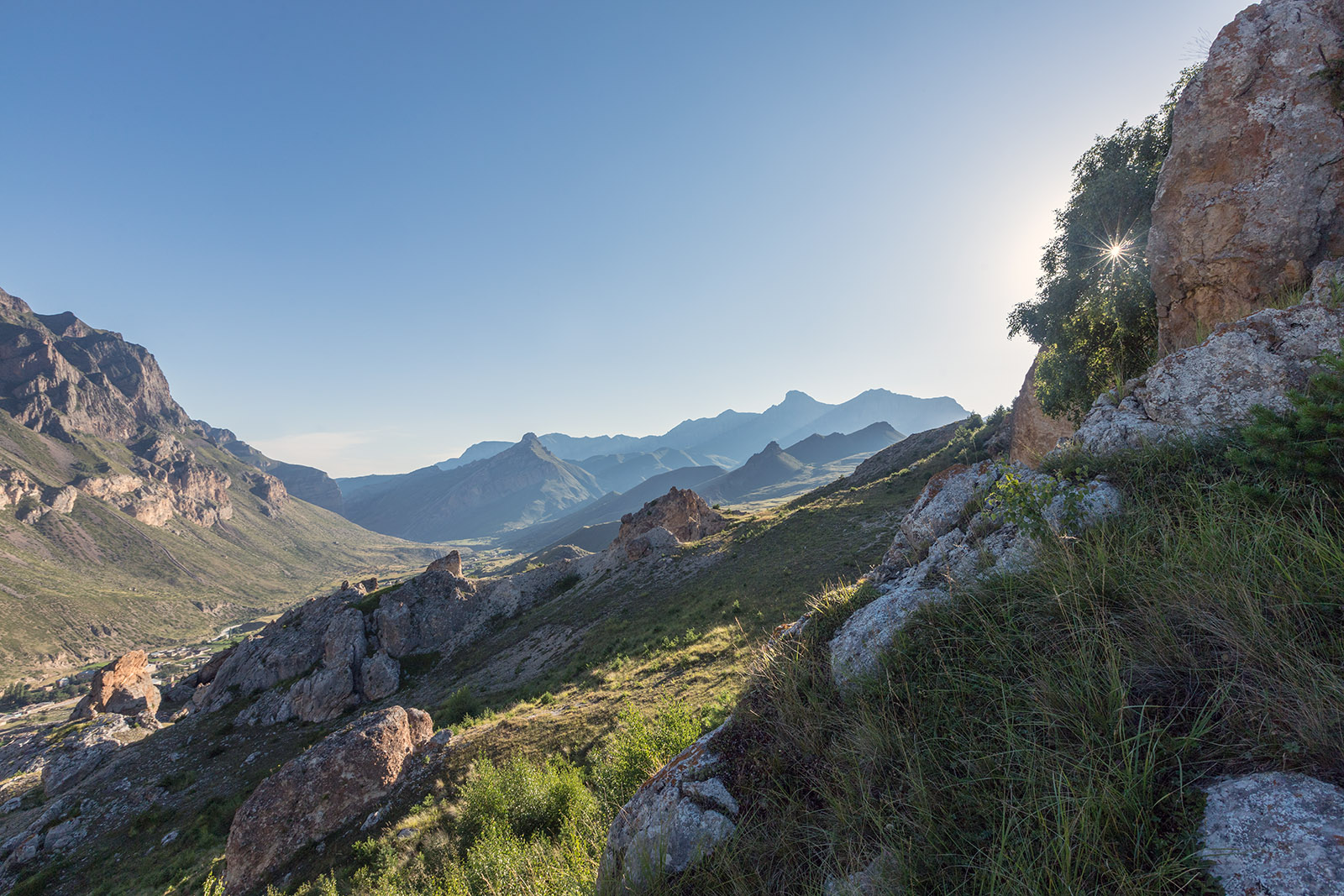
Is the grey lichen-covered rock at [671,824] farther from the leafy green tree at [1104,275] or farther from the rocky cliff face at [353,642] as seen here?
the rocky cliff face at [353,642]

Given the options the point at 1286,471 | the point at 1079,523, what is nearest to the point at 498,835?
the point at 1079,523

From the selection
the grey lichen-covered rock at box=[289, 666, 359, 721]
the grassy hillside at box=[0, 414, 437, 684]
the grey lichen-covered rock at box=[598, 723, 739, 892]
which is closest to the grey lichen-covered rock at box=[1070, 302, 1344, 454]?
the grey lichen-covered rock at box=[598, 723, 739, 892]

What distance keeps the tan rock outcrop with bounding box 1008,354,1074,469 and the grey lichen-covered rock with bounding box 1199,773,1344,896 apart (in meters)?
19.9

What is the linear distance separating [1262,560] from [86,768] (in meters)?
45.0

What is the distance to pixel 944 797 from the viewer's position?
302 centimetres

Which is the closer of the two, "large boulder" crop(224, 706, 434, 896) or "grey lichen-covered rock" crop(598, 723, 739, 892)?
"grey lichen-covered rock" crop(598, 723, 739, 892)

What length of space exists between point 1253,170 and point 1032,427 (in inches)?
587

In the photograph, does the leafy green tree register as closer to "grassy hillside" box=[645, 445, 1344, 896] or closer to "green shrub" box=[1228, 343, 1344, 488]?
"green shrub" box=[1228, 343, 1344, 488]

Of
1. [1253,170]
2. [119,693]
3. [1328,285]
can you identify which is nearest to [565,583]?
[1328,285]

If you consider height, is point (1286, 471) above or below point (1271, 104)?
below

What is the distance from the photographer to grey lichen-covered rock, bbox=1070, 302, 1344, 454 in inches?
221

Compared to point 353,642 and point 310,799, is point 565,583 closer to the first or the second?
point 353,642

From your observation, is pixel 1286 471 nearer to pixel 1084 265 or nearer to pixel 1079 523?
pixel 1079 523

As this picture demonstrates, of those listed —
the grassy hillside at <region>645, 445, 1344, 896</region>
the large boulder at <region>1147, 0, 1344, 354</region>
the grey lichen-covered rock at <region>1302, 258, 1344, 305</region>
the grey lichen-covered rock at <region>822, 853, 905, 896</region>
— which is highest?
the large boulder at <region>1147, 0, 1344, 354</region>
